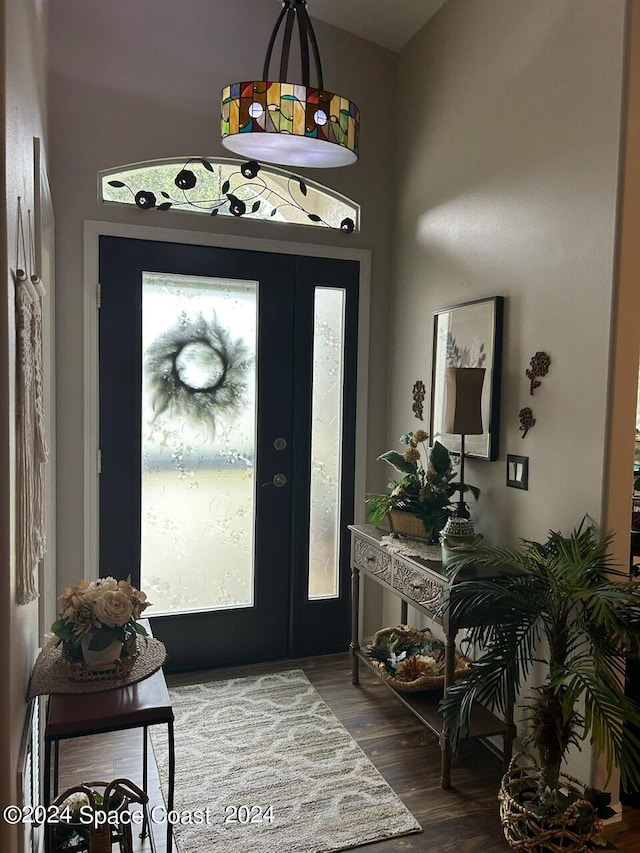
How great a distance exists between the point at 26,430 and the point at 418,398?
226 centimetres

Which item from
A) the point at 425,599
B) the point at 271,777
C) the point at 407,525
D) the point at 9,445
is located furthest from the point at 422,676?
the point at 9,445

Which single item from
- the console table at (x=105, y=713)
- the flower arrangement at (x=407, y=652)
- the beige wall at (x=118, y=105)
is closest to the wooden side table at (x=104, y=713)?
the console table at (x=105, y=713)

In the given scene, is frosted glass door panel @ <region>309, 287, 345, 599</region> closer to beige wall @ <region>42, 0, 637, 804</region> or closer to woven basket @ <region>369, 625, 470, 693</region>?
beige wall @ <region>42, 0, 637, 804</region>

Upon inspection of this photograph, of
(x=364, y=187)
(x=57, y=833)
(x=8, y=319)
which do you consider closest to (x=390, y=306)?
(x=364, y=187)

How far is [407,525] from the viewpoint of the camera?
115 inches

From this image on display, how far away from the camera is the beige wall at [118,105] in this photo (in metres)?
3.05

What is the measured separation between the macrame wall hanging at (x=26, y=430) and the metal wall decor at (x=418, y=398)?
83.5 inches

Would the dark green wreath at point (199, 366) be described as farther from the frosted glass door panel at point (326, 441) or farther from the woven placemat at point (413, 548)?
the woven placemat at point (413, 548)

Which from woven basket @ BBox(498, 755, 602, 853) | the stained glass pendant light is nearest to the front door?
the stained glass pendant light

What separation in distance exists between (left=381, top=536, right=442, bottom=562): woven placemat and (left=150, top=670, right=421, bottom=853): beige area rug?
85cm

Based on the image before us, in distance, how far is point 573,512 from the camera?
2.35m

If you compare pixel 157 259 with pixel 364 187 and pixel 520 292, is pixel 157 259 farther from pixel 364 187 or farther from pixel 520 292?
pixel 520 292

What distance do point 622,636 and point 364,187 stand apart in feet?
8.90

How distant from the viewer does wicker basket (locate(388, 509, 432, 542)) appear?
288 centimetres
